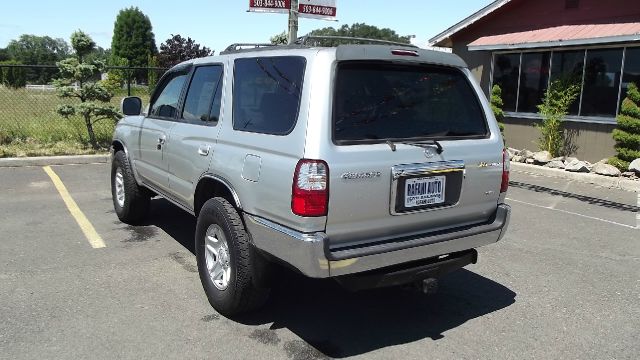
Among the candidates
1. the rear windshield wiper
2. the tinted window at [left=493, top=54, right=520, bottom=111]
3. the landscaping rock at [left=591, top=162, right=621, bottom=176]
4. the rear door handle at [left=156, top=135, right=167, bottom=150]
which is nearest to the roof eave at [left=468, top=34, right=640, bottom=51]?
the tinted window at [left=493, top=54, right=520, bottom=111]

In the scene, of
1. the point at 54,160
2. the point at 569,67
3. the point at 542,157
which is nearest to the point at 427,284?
the point at 54,160

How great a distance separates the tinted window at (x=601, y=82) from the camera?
37.0 feet

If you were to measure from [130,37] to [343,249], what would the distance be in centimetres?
8271

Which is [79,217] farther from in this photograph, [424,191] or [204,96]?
[424,191]

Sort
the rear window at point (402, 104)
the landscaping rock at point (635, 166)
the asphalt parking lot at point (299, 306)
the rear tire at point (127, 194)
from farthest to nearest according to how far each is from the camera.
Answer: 1. the landscaping rock at point (635, 166)
2. the rear tire at point (127, 194)
3. the asphalt parking lot at point (299, 306)
4. the rear window at point (402, 104)

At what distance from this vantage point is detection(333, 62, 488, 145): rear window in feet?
Answer: 10.2

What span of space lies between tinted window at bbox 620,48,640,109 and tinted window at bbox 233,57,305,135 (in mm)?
10093

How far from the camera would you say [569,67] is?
12.2 m

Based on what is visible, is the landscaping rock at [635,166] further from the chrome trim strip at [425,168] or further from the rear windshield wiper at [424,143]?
the rear windshield wiper at [424,143]

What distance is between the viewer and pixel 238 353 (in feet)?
10.5

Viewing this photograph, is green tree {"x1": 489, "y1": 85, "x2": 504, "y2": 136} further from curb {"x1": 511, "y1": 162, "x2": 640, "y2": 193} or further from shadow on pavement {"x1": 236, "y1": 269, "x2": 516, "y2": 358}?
shadow on pavement {"x1": 236, "y1": 269, "x2": 516, "y2": 358}

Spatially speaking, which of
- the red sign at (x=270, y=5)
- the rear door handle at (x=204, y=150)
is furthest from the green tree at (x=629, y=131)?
the rear door handle at (x=204, y=150)

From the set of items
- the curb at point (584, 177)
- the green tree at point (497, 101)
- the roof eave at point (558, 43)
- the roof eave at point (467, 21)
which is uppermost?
the roof eave at point (467, 21)

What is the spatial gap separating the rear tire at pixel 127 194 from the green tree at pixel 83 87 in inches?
218
